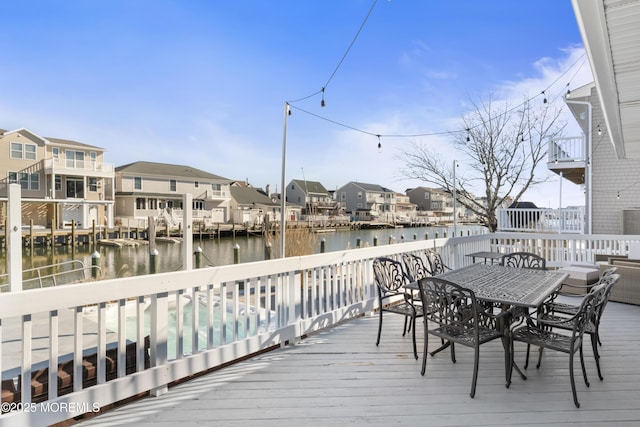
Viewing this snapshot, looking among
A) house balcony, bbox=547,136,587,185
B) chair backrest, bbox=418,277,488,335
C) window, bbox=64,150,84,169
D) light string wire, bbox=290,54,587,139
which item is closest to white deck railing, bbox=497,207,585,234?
house balcony, bbox=547,136,587,185

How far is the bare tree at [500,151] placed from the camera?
39.5ft

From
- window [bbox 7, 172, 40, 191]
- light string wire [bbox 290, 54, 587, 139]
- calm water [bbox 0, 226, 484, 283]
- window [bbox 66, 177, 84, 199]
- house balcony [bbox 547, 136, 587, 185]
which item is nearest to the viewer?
light string wire [bbox 290, 54, 587, 139]

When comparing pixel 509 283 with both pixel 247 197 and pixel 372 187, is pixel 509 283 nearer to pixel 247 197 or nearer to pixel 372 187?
pixel 247 197

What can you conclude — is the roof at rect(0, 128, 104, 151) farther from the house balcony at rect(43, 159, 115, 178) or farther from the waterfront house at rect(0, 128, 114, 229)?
the house balcony at rect(43, 159, 115, 178)

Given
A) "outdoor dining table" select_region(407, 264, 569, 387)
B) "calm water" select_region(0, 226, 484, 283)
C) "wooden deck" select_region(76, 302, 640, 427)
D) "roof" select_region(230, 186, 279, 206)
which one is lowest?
"calm water" select_region(0, 226, 484, 283)

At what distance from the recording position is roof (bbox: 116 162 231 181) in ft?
95.0

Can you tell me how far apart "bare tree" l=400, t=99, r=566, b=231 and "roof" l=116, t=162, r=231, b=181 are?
24.3m

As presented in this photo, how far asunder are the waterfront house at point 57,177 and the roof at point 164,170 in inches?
94.2

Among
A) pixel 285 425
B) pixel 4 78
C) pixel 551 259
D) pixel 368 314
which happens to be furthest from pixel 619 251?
pixel 4 78

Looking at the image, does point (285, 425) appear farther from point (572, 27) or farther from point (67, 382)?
point (572, 27)

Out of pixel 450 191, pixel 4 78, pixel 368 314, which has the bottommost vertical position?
pixel 368 314

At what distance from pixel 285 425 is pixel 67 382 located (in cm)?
135

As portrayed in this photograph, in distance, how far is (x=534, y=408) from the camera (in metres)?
2.25

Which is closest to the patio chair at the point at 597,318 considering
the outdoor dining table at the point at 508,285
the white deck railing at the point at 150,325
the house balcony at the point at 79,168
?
the outdoor dining table at the point at 508,285
